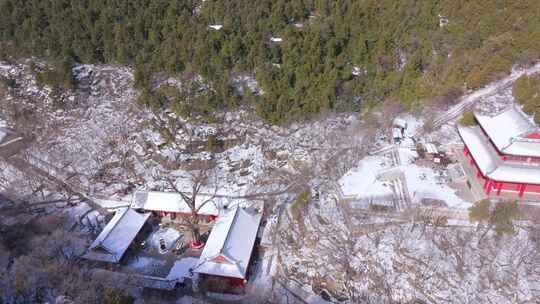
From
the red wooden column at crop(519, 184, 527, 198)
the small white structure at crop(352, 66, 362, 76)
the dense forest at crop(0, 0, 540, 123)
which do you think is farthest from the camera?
the small white structure at crop(352, 66, 362, 76)

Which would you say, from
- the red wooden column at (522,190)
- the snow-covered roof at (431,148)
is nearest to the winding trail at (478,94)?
the snow-covered roof at (431,148)

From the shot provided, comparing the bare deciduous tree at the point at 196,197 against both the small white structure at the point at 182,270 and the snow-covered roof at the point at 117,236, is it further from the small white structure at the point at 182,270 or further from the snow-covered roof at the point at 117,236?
the snow-covered roof at the point at 117,236

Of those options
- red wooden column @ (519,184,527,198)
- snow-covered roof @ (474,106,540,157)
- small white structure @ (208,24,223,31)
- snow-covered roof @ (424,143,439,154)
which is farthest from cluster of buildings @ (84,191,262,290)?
small white structure @ (208,24,223,31)

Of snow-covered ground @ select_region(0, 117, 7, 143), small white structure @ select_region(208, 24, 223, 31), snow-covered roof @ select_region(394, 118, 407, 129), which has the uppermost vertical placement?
small white structure @ select_region(208, 24, 223, 31)

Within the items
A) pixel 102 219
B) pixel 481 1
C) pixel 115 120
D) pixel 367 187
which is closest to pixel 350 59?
pixel 481 1

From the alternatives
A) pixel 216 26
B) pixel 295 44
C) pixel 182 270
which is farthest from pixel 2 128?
pixel 295 44

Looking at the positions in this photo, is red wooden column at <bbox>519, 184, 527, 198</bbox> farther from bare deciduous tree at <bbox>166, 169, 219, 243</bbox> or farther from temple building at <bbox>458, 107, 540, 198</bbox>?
bare deciduous tree at <bbox>166, 169, 219, 243</bbox>

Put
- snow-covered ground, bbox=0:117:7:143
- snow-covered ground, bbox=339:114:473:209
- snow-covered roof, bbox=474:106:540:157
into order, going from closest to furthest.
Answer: snow-covered roof, bbox=474:106:540:157 < snow-covered ground, bbox=339:114:473:209 < snow-covered ground, bbox=0:117:7:143
